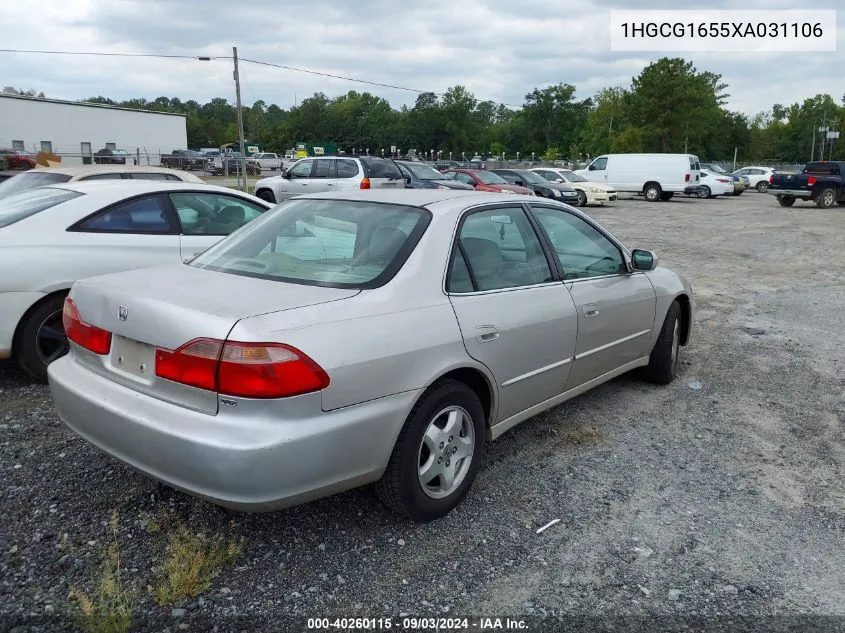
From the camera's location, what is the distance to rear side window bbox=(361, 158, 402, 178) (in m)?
18.5

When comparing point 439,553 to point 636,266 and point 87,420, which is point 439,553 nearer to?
point 87,420

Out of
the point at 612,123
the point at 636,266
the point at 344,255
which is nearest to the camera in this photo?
the point at 344,255

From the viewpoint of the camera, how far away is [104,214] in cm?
530

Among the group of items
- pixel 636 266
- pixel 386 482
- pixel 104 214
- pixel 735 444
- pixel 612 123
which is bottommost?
pixel 735 444

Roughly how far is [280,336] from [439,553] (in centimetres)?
122

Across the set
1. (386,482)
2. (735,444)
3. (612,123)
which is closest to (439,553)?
(386,482)

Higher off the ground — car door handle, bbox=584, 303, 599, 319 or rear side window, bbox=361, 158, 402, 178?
rear side window, bbox=361, 158, 402, 178

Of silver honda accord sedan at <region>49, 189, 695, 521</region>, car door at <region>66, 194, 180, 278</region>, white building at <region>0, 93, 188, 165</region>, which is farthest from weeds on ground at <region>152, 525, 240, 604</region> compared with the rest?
white building at <region>0, 93, 188, 165</region>

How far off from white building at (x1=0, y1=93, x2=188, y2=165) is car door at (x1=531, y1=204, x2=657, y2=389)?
42.6m

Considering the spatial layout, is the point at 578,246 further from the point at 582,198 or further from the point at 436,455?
the point at 582,198

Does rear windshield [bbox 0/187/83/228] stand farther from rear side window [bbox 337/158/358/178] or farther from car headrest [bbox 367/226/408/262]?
rear side window [bbox 337/158/358/178]

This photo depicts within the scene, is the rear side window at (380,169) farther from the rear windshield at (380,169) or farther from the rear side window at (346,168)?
the rear side window at (346,168)

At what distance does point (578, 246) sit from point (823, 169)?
87.4ft

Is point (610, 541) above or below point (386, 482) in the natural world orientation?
below
